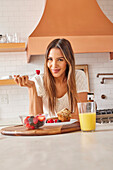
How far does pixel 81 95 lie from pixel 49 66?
0.34 metres

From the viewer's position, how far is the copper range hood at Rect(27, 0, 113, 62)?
317 cm

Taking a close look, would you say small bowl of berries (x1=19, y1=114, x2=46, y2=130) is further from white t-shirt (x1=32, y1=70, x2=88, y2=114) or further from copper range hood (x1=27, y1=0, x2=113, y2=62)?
copper range hood (x1=27, y1=0, x2=113, y2=62)

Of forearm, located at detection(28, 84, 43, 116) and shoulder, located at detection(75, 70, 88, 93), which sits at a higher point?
shoulder, located at detection(75, 70, 88, 93)

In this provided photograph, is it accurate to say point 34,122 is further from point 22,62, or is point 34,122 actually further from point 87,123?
point 22,62

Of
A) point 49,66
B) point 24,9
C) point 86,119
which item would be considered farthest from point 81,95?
point 24,9

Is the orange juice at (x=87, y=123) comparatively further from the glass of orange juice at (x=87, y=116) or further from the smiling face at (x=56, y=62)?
the smiling face at (x=56, y=62)

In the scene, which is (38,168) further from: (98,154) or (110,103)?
(110,103)

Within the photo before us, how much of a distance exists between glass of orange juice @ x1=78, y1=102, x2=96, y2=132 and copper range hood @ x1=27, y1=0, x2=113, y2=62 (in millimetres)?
2091

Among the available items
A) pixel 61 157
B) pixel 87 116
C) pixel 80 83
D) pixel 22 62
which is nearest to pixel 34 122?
pixel 87 116

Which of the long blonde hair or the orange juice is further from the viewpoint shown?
the long blonde hair

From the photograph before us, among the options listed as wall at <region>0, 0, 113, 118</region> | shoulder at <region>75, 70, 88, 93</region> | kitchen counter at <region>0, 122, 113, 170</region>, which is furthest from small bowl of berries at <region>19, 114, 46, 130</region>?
wall at <region>0, 0, 113, 118</region>

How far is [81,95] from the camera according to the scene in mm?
2010

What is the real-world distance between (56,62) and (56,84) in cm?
18

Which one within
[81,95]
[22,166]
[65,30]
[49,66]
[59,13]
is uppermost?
[59,13]
